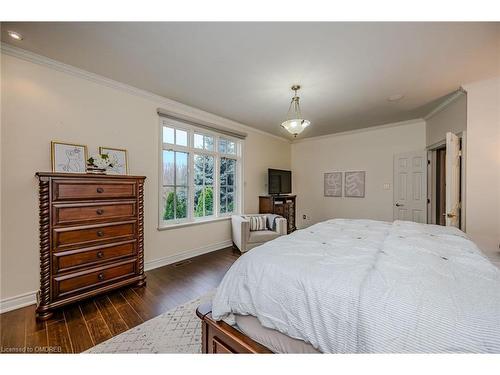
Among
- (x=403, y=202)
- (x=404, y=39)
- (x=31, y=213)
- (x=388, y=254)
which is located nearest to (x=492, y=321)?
(x=388, y=254)

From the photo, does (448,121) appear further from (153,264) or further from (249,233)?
(153,264)

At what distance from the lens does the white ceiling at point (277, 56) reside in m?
1.79

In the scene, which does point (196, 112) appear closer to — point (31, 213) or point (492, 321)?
point (31, 213)

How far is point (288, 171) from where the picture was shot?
5.63m

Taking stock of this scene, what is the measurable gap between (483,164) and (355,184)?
7.80 feet

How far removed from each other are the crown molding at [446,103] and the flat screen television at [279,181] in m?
3.04

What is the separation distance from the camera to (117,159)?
2738mm

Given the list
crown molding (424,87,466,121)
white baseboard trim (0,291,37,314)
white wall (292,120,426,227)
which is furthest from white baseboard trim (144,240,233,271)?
crown molding (424,87,466,121)

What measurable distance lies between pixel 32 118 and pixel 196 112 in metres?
2.09

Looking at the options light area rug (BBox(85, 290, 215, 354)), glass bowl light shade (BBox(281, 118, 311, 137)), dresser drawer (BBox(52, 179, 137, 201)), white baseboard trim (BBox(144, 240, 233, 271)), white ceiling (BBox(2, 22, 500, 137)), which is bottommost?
light area rug (BBox(85, 290, 215, 354))

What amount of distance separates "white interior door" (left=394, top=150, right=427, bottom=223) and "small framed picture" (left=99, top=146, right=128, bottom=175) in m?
5.03

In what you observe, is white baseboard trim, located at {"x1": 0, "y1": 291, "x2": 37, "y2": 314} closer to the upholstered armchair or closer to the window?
A: the window

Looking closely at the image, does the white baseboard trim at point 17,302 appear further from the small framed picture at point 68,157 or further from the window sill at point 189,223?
the window sill at point 189,223

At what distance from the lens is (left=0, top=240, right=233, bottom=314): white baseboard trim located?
2006mm
